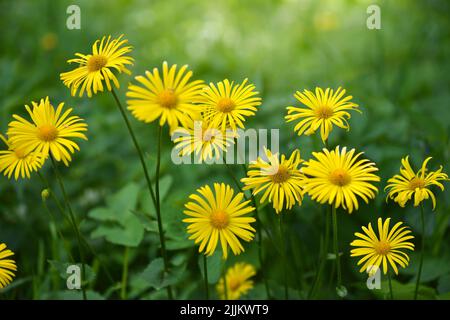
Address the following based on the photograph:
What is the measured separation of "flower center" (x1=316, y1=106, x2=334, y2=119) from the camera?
3.82ft

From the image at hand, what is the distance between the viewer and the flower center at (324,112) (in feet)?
3.82

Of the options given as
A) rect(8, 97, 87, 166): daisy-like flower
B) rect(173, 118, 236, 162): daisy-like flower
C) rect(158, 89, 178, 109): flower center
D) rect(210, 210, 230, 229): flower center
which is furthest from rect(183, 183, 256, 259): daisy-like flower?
rect(8, 97, 87, 166): daisy-like flower

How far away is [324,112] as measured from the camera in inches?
46.0

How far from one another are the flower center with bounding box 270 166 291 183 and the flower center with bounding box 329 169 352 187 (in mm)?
111

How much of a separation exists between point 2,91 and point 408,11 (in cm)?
295

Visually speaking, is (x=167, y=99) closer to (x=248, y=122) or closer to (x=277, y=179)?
(x=277, y=179)

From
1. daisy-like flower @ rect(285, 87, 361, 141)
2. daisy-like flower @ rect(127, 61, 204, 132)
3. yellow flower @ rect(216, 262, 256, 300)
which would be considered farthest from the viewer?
yellow flower @ rect(216, 262, 256, 300)

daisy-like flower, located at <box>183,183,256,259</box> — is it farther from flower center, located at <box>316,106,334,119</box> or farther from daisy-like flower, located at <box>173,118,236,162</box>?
flower center, located at <box>316,106,334,119</box>

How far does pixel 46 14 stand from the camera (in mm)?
3568

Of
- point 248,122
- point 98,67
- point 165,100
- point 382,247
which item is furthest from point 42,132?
point 248,122

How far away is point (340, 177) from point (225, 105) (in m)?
0.31
